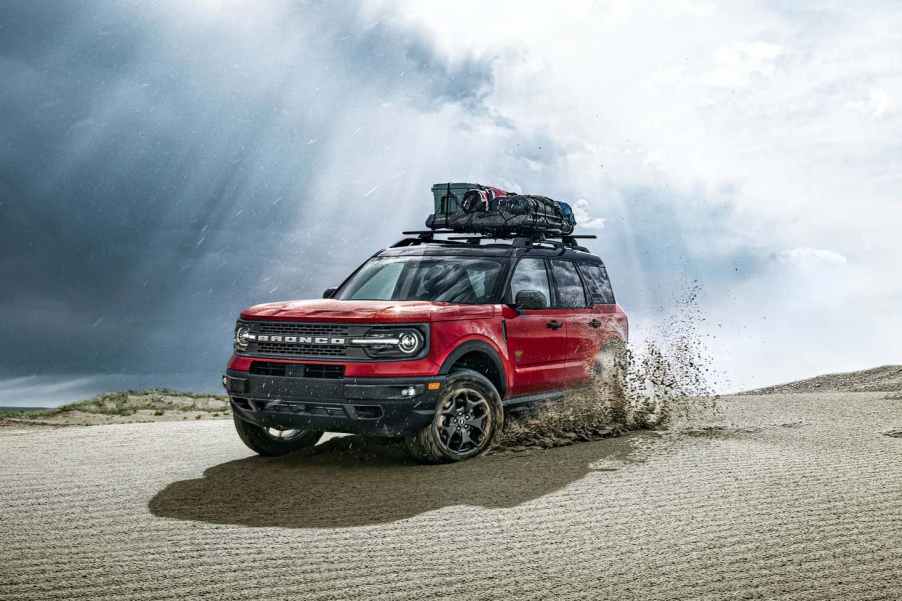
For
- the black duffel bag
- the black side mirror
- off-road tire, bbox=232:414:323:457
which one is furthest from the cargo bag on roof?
off-road tire, bbox=232:414:323:457

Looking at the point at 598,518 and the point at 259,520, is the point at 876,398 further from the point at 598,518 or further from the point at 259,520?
the point at 259,520

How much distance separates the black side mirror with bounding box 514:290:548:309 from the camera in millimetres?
9406

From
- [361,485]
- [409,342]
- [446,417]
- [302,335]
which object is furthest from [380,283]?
[361,485]

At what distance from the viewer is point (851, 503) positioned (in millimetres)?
7242

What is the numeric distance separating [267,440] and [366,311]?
2.17 m

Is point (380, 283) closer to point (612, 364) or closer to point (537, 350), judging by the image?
point (537, 350)

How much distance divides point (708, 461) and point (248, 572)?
4.89m

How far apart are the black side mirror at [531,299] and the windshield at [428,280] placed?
322mm

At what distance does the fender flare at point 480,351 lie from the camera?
8.64 m

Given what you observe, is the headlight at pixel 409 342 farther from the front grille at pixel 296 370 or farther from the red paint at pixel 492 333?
the front grille at pixel 296 370

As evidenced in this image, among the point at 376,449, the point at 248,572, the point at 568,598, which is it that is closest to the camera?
the point at 568,598

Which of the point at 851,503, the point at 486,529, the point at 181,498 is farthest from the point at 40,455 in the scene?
the point at 851,503

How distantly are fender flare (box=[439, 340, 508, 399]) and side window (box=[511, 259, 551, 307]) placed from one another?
74cm

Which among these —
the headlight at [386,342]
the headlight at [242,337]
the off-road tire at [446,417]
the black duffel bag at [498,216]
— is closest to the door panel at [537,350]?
the off-road tire at [446,417]
